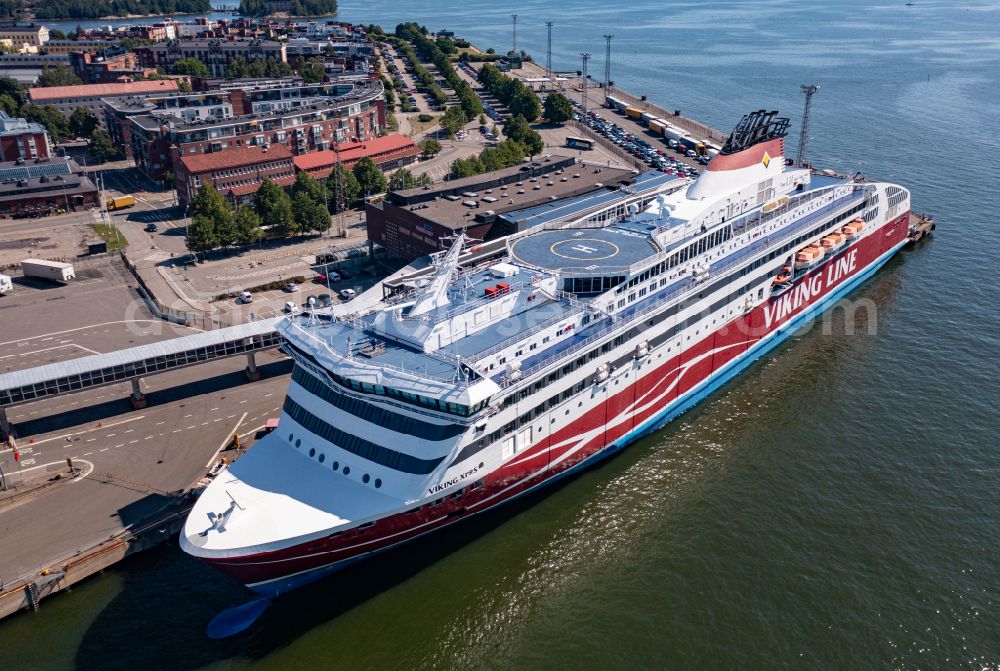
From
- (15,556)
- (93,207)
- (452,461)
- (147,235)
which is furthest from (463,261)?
(93,207)

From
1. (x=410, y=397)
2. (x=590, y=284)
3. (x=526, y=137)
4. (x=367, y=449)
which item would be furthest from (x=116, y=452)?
(x=526, y=137)

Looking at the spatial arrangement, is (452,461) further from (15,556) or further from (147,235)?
(147,235)

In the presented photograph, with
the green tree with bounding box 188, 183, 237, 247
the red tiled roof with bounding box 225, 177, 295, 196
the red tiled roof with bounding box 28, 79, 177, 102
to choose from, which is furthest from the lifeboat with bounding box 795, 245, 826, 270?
the red tiled roof with bounding box 28, 79, 177, 102

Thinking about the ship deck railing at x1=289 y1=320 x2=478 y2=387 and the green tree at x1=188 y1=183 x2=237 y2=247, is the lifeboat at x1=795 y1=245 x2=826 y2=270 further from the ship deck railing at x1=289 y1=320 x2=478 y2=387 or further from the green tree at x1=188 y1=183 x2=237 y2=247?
the green tree at x1=188 y1=183 x2=237 y2=247

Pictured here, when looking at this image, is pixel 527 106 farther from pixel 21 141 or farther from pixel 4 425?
pixel 4 425

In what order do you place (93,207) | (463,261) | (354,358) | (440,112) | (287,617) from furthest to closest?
(440,112)
(93,207)
(463,261)
(354,358)
(287,617)

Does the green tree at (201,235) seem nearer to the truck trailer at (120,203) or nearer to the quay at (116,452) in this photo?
the quay at (116,452)

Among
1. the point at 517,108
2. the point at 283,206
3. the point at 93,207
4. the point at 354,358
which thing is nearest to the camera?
the point at 354,358
